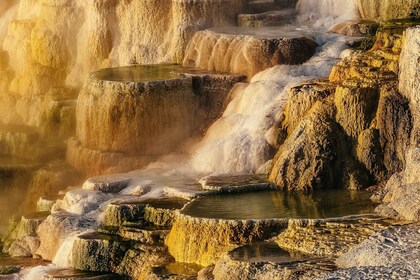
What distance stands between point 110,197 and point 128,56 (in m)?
6.40

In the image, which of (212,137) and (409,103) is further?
(212,137)

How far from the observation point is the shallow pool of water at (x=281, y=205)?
1653 centimetres

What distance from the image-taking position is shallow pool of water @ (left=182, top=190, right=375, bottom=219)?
16.5 m

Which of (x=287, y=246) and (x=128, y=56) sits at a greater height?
(x=128, y=56)

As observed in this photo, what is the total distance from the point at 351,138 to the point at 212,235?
9.58ft

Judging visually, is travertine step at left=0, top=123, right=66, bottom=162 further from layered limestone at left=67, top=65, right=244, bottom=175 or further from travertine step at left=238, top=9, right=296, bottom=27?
travertine step at left=238, top=9, right=296, bottom=27

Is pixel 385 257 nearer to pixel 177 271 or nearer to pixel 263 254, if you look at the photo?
pixel 263 254

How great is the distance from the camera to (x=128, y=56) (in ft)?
83.2

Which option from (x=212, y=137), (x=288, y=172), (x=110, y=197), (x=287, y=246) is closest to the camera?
(x=287, y=246)

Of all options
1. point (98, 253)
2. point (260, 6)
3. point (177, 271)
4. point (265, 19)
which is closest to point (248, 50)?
point (265, 19)

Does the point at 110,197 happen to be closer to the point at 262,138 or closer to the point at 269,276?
the point at 262,138

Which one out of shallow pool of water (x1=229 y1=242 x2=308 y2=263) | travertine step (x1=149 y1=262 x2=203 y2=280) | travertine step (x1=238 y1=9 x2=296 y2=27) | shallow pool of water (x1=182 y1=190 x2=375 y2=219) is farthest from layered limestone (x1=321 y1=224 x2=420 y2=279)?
travertine step (x1=238 y1=9 x2=296 y2=27)

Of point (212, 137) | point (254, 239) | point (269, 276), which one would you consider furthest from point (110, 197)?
point (269, 276)

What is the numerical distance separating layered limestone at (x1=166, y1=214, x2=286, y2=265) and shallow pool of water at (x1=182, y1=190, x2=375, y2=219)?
0.73 ft
